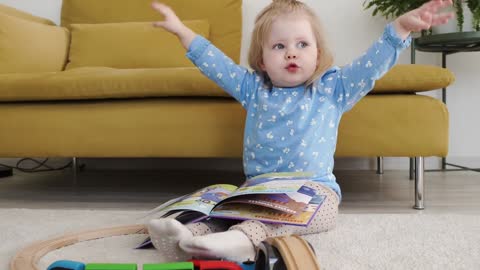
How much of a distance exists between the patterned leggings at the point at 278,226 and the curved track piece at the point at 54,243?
171mm

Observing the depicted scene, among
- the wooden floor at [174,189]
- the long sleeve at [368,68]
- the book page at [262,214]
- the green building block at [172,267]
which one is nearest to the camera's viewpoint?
the green building block at [172,267]

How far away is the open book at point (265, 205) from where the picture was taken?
0.88 m

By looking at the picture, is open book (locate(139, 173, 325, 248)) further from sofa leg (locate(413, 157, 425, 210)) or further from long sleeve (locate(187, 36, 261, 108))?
sofa leg (locate(413, 157, 425, 210))

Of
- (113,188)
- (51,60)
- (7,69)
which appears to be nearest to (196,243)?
(113,188)

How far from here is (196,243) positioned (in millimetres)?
719

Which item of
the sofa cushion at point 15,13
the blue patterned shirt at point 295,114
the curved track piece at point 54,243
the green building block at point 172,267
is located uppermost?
the sofa cushion at point 15,13

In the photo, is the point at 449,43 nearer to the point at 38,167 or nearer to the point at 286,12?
the point at 286,12

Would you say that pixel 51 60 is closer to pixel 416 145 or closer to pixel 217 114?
pixel 217 114

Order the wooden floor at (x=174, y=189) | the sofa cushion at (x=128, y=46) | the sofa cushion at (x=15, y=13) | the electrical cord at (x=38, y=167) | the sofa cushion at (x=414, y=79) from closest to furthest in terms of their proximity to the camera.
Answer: the sofa cushion at (x=414, y=79) → the wooden floor at (x=174, y=189) → the sofa cushion at (x=15, y=13) → the sofa cushion at (x=128, y=46) → the electrical cord at (x=38, y=167)

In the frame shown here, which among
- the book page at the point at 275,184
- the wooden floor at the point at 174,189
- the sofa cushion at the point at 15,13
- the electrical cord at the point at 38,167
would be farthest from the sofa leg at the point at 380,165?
the sofa cushion at the point at 15,13

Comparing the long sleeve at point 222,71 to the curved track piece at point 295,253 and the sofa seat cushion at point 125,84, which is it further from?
the curved track piece at point 295,253

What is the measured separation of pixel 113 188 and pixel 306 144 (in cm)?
89

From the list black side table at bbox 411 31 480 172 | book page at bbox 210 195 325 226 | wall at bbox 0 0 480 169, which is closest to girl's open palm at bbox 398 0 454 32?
book page at bbox 210 195 325 226

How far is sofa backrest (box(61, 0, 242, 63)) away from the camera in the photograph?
6.76ft
